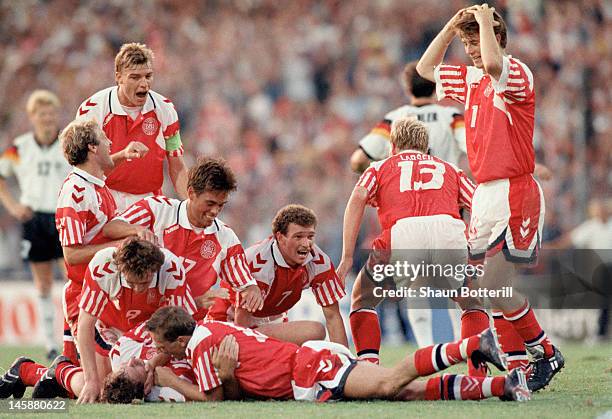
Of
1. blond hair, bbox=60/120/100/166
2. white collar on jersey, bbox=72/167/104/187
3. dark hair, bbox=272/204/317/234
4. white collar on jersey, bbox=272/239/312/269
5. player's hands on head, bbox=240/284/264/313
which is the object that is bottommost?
player's hands on head, bbox=240/284/264/313

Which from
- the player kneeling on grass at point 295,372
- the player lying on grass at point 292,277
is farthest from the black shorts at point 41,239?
the player kneeling on grass at point 295,372

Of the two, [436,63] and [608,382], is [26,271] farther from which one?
[608,382]

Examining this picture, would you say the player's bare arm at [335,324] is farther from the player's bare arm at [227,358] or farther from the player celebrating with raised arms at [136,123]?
the player celebrating with raised arms at [136,123]

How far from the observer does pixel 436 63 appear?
8062 mm

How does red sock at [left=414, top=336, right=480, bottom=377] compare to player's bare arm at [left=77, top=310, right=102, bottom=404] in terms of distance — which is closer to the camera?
red sock at [left=414, top=336, right=480, bottom=377]

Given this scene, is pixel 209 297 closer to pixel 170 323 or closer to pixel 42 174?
pixel 170 323

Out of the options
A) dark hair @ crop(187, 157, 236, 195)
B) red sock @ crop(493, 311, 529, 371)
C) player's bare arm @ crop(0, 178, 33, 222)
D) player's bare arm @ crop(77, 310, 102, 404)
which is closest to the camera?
player's bare arm @ crop(77, 310, 102, 404)

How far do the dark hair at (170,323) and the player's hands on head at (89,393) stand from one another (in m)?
A: 0.54

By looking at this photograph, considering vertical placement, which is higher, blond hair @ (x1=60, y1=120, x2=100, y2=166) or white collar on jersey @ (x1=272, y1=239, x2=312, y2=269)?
blond hair @ (x1=60, y1=120, x2=100, y2=166)

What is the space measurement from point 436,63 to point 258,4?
Answer: 1088 cm

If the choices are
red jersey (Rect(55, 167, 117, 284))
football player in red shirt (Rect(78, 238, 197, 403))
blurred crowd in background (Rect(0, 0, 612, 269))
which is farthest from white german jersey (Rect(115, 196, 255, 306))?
blurred crowd in background (Rect(0, 0, 612, 269))

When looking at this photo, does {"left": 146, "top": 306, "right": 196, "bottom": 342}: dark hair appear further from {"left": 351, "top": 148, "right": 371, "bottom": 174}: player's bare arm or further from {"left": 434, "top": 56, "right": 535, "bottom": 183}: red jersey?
{"left": 351, "top": 148, "right": 371, "bottom": 174}: player's bare arm

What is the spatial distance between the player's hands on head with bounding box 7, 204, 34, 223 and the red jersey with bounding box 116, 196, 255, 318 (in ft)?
13.1

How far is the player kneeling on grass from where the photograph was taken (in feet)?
20.6
